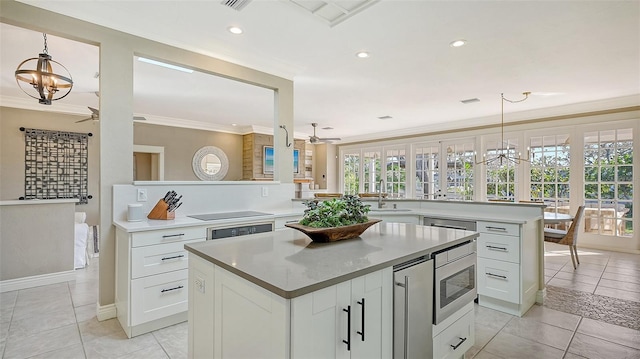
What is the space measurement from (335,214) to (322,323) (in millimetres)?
742

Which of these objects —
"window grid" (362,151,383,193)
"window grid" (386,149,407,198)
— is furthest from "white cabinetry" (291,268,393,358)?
"window grid" (362,151,383,193)

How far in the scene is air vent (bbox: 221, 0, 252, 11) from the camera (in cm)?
232

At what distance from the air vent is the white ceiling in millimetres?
65

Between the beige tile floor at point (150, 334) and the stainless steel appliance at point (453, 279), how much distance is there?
0.66 metres

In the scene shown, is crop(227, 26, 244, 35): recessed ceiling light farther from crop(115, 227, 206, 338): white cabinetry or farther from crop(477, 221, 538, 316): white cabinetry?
crop(477, 221, 538, 316): white cabinetry

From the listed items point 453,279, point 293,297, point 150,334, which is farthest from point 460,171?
point 293,297

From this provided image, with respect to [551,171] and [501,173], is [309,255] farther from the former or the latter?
[501,173]

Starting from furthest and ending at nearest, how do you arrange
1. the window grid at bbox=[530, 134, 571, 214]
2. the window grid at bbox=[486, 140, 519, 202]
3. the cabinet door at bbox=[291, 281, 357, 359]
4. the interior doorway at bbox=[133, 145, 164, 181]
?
the interior doorway at bbox=[133, 145, 164, 181], the window grid at bbox=[486, 140, 519, 202], the window grid at bbox=[530, 134, 571, 214], the cabinet door at bbox=[291, 281, 357, 359]

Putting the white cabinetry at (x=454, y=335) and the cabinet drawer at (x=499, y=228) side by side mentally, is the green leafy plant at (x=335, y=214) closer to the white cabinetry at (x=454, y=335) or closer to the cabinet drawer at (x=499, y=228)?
the white cabinetry at (x=454, y=335)

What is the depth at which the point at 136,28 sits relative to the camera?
2.66 meters

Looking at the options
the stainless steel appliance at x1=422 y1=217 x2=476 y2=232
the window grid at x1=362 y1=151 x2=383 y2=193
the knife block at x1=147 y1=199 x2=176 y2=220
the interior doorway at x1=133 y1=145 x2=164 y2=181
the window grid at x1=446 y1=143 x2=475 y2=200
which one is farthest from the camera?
the window grid at x1=362 y1=151 x2=383 y2=193

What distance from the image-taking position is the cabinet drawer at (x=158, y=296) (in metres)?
2.23

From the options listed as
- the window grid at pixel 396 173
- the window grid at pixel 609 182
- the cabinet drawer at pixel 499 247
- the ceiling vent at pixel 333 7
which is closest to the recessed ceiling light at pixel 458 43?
the ceiling vent at pixel 333 7

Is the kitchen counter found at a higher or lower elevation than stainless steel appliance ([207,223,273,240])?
higher
